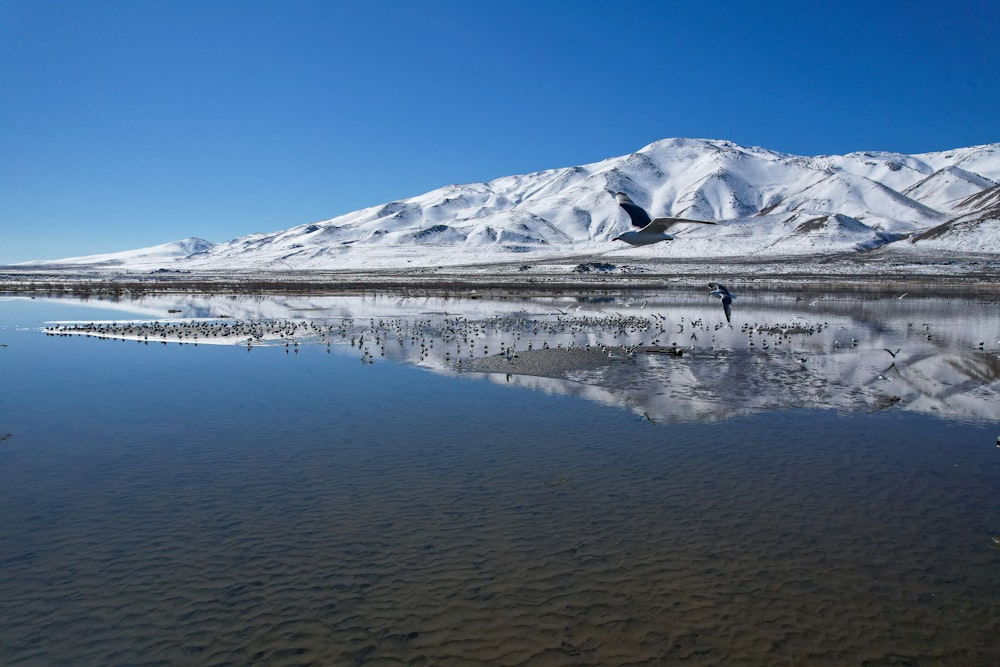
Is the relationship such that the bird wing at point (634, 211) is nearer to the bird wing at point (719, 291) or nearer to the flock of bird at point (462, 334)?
the bird wing at point (719, 291)

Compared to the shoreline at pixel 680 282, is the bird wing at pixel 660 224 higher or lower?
higher

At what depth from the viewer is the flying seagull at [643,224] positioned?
20094 mm

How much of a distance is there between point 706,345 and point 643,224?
267 inches

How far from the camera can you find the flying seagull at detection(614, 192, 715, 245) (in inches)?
791

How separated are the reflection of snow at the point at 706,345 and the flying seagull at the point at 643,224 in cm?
402

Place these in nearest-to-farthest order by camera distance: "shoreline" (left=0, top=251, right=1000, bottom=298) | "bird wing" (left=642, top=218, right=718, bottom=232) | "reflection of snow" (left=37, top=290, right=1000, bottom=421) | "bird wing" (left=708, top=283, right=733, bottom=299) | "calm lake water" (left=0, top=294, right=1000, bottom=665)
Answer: "calm lake water" (left=0, top=294, right=1000, bottom=665) → "reflection of snow" (left=37, top=290, right=1000, bottom=421) → "bird wing" (left=708, top=283, right=733, bottom=299) → "bird wing" (left=642, top=218, right=718, bottom=232) → "shoreline" (left=0, top=251, right=1000, bottom=298)

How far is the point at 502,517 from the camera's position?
8898 mm

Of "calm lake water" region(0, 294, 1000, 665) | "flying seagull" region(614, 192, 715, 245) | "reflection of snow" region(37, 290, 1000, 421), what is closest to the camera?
"calm lake water" region(0, 294, 1000, 665)

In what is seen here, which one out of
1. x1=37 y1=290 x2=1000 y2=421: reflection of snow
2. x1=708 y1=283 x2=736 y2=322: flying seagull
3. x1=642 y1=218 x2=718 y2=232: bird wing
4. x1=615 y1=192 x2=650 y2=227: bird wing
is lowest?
x1=37 y1=290 x2=1000 y2=421: reflection of snow

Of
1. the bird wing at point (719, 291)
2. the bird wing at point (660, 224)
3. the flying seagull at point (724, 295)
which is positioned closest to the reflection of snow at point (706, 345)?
the flying seagull at point (724, 295)

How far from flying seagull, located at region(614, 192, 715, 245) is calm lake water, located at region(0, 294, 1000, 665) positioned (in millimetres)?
4579

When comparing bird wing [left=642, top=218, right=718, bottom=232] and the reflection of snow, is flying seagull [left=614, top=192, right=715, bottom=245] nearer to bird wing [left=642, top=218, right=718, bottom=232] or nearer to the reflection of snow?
bird wing [left=642, top=218, right=718, bottom=232]

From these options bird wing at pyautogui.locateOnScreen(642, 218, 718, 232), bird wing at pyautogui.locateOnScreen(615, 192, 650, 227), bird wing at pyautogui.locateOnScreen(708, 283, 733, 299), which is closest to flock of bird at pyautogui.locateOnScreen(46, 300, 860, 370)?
bird wing at pyautogui.locateOnScreen(708, 283, 733, 299)

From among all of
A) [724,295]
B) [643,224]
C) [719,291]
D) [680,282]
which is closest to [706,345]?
[719,291]
